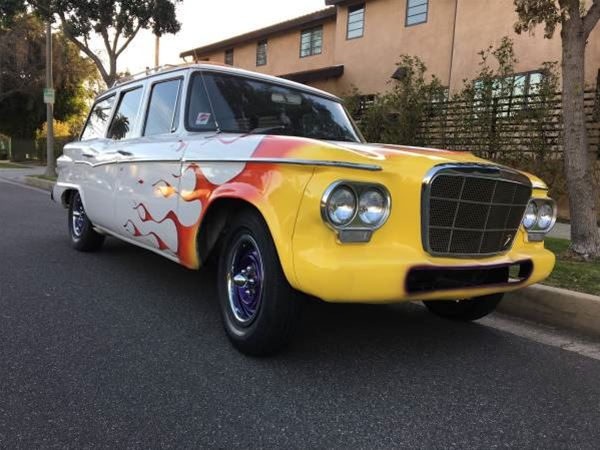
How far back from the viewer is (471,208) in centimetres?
303

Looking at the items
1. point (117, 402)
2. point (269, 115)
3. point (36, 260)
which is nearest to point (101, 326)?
point (117, 402)

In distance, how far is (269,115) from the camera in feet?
13.3

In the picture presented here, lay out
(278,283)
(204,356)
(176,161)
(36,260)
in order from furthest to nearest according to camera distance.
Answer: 1. (36,260)
2. (176,161)
3. (204,356)
4. (278,283)

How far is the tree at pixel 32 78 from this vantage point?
29.8m

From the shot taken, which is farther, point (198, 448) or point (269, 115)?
point (269, 115)

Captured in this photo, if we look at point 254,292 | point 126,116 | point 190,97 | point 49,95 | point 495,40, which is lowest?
point 254,292

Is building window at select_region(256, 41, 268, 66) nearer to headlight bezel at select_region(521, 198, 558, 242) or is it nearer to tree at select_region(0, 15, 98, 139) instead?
tree at select_region(0, 15, 98, 139)

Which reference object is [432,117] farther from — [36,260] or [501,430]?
[501,430]

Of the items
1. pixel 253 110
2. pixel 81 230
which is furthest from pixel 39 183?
pixel 253 110

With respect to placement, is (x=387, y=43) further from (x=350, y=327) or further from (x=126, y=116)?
(x=350, y=327)

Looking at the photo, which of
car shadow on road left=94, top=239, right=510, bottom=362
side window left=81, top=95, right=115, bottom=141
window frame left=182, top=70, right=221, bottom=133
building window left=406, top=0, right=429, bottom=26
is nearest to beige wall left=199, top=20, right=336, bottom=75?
building window left=406, top=0, right=429, bottom=26

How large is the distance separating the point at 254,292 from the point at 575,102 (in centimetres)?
408

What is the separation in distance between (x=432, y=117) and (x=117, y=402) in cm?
1022

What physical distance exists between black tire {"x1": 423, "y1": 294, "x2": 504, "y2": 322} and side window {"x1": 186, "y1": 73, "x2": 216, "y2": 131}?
2178 millimetres
